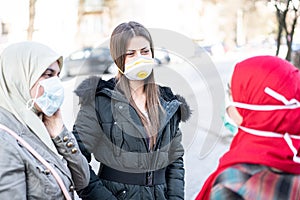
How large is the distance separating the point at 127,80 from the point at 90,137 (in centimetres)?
40

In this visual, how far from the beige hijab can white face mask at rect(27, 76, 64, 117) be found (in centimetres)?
5

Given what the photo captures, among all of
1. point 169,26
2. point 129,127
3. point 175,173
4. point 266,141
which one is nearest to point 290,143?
point 266,141

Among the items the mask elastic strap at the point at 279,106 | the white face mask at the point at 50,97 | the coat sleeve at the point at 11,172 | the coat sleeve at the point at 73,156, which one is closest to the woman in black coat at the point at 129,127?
the coat sleeve at the point at 73,156

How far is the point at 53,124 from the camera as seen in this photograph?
7.52 feet

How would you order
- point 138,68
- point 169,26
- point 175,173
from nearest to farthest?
point 138,68 < point 175,173 < point 169,26

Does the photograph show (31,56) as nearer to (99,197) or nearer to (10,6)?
(99,197)

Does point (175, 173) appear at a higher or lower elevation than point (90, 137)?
lower

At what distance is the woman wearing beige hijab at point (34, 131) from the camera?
6.33 feet

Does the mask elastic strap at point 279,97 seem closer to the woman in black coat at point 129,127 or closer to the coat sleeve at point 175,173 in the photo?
the woman in black coat at point 129,127

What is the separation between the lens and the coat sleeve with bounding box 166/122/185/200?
2715mm

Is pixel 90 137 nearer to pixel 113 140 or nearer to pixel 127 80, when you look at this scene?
pixel 113 140

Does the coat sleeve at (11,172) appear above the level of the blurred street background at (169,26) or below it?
above

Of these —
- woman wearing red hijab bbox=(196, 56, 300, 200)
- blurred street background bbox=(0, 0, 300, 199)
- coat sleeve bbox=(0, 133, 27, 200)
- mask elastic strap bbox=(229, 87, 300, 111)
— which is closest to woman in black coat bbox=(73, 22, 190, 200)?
coat sleeve bbox=(0, 133, 27, 200)

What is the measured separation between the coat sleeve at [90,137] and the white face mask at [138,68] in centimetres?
30
